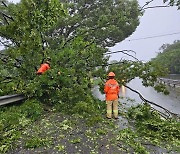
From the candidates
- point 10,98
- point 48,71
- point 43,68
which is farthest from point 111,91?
point 10,98

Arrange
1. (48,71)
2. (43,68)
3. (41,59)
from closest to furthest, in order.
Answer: (48,71) < (43,68) < (41,59)

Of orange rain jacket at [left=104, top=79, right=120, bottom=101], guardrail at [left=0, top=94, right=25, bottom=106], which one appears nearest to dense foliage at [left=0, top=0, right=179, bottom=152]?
guardrail at [left=0, top=94, right=25, bottom=106]

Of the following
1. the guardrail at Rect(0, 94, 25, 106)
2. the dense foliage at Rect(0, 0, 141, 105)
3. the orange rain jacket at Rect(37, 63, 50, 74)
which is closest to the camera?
the guardrail at Rect(0, 94, 25, 106)

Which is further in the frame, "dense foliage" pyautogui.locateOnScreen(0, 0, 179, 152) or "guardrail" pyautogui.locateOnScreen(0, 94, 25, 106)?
"dense foliage" pyautogui.locateOnScreen(0, 0, 179, 152)

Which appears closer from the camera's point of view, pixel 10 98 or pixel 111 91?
pixel 10 98

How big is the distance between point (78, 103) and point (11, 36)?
360 cm

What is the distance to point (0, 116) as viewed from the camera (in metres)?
6.44

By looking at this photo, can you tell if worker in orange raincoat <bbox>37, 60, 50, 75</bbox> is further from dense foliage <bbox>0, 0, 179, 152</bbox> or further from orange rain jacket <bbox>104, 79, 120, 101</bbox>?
orange rain jacket <bbox>104, 79, 120, 101</bbox>

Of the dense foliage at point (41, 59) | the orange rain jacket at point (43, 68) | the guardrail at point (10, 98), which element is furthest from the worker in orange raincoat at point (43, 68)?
the guardrail at point (10, 98)

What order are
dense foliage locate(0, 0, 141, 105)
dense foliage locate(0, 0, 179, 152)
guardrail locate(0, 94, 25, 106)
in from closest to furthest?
guardrail locate(0, 94, 25, 106) < dense foliage locate(0, 0, 179, 152) < dense foliage locate(0, 0, 141, 105)

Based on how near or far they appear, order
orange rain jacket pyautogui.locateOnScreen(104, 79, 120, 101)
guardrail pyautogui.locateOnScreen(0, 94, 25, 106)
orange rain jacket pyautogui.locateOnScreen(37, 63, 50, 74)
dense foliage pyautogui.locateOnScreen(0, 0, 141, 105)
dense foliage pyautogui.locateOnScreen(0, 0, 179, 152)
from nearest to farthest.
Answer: guardrail pyautogui.locateOnScreen(0, 94, 25, 106) < dense foliage pyautogui.locateOnScreen(0, 0, 179, 152) < orange rain jacket pyautogui.locateOnScreen(104, 79, 120, 101) < dense foliage pyautogui.locateOnScreen(0, 0, 141, 105) < orange rain jacket pyautogui.locateOnScreen(37, 63, 50, 74)

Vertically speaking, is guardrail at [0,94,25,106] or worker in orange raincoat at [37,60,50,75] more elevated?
worker in orange raincoat at [37,60,50,75]

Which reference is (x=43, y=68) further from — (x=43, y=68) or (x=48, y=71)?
(x=48, y=71)

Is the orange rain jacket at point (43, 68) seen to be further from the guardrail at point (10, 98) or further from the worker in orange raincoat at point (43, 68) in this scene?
the guardrail at point (10, 98)
